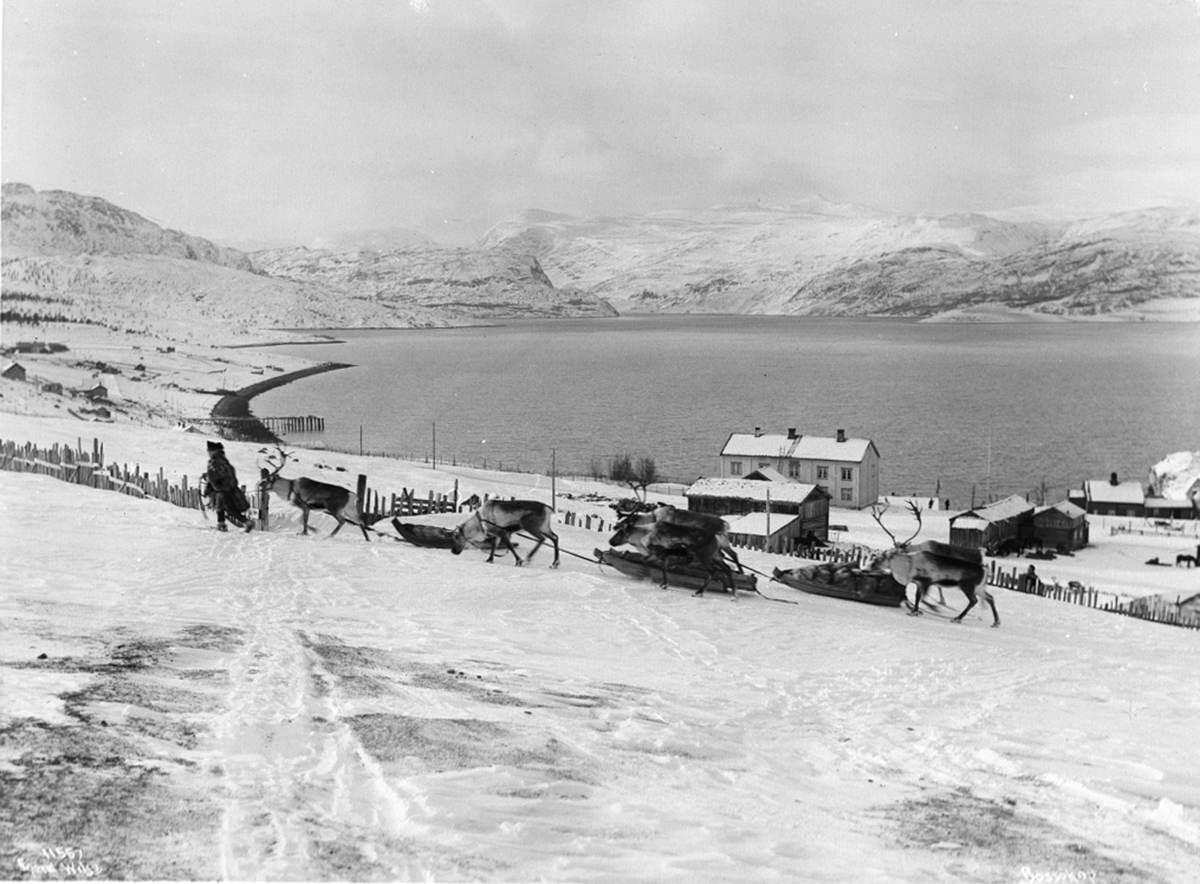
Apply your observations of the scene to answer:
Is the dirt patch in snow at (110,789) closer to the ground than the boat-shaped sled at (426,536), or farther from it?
closer to the ground

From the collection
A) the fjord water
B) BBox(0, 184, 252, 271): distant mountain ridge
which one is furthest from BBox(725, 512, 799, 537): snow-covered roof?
BBox(0, 184, 252, 271): distant mountain ridge

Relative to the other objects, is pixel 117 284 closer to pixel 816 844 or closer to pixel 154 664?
pixel 154 664

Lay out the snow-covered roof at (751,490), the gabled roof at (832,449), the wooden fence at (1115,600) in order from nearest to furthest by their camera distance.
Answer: the wooden fence at (1115,600) → the snow-covered roof at (751,490) → the gabled roof at (832,449)

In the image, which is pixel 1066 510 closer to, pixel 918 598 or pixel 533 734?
pixel 918 598

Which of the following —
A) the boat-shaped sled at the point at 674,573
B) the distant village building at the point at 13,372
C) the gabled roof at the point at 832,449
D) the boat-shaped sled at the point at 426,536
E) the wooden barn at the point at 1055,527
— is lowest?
the wooden barn at the point at 1055,527

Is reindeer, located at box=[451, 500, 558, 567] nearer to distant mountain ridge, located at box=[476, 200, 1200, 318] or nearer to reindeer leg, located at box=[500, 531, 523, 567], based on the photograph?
reindeer leg, located at box=[500, 531, 523, 567]

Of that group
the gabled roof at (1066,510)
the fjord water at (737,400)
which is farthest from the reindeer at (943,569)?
the gabled roof at (1066,510)

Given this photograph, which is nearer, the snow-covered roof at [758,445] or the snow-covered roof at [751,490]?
the snow-covered roof at [751,490]

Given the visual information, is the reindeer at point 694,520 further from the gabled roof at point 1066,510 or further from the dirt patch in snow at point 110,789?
the gabled roof at point 1066,510
